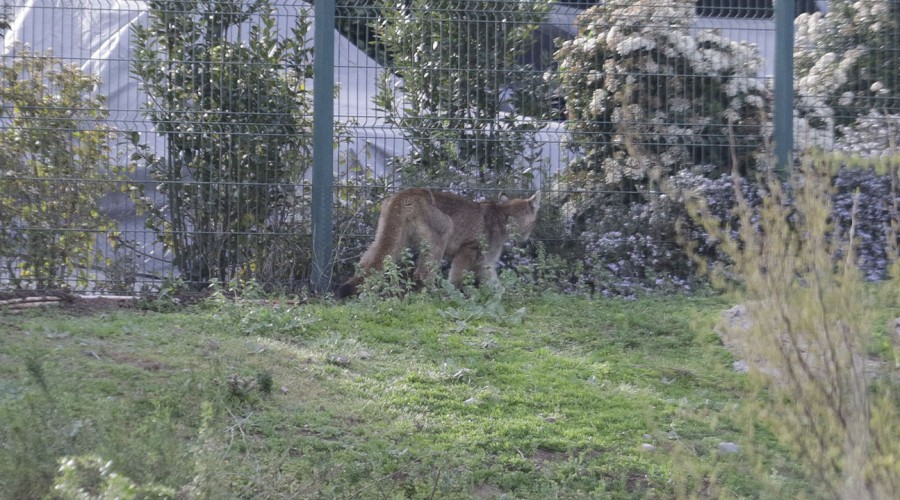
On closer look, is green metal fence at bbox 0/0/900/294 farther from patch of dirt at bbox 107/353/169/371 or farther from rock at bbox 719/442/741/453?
rock at bbox 719/442/741/453

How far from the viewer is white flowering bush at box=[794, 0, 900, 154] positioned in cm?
1047

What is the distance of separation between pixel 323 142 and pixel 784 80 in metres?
4.75

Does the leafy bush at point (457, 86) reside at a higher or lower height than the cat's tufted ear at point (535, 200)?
higher

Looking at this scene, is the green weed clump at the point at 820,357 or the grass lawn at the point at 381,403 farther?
the grass lawn at the point at 381,403

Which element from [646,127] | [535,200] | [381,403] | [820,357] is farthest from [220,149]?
[820,357]

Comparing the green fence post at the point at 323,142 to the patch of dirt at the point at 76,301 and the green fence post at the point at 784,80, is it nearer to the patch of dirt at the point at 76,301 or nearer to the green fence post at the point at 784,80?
the patch of dirt at the point at 76,301

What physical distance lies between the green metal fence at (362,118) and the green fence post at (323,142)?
0.02 meters

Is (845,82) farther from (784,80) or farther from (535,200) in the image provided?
(535,200)

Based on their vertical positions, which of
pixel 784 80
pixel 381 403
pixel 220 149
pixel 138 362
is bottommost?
pixel 381 403

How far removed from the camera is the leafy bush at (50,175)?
9.46m

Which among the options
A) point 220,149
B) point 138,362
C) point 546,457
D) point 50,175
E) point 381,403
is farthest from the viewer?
point 220,149

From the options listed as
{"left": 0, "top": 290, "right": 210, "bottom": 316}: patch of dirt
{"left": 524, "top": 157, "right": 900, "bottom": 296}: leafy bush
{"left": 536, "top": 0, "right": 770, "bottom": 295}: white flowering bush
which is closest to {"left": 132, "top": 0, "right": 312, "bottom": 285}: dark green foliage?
{"left": 0, "top": 290, "right": 210, "bottom": 316}: patch of dirt

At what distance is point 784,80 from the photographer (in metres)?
10.4

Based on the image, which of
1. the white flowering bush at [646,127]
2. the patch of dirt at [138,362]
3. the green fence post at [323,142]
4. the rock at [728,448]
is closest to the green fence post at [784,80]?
the white flowering bush at [646,127]
